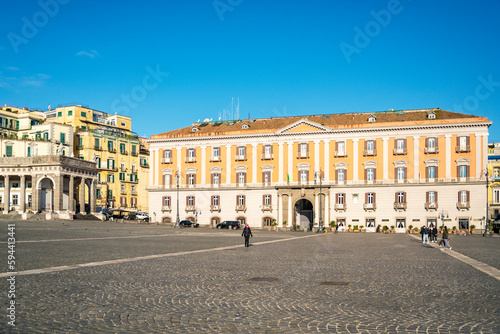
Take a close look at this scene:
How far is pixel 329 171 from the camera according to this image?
7569 cm

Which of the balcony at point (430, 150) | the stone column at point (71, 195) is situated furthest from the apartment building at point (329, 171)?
the stone column at point (71, 195)

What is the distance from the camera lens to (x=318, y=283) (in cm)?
1419

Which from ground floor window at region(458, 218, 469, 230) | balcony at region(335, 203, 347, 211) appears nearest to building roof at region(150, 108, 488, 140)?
balcony at region(335, 203, 347, 211)

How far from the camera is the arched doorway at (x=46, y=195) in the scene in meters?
73.7

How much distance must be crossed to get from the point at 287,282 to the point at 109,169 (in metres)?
85.6

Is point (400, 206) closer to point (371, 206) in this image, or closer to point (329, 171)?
point (371, 206)

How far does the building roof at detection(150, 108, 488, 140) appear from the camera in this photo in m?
73.1

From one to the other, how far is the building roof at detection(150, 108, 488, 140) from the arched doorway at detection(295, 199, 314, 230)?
11323 millimetres

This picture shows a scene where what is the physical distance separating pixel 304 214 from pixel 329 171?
7.47m

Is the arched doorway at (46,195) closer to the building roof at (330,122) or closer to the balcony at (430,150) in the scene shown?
the building roof at (330,122)

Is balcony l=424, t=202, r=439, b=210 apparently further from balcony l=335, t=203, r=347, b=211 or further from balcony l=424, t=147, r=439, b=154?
balcony l=335, t=203, r=347, b=211

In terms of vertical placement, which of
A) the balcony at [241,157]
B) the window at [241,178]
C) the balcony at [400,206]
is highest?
the balcony at [241,157]

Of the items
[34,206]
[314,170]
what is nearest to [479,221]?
[314,170]

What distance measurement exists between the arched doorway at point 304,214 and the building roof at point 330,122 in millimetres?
11323
